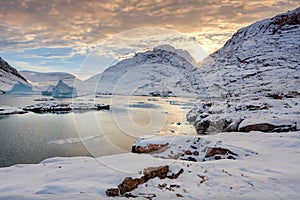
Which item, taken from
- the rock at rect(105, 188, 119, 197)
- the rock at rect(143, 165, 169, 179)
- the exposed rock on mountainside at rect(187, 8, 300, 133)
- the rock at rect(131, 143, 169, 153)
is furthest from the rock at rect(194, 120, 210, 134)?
the rock at rect(105, 188, 119, 197)

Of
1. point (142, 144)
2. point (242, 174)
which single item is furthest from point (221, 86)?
point (242, 174)

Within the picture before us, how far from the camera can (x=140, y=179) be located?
7.71m

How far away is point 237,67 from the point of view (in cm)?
9744

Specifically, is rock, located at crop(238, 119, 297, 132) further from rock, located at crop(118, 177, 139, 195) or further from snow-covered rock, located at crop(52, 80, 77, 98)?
snow-covered rock, located at crop(52, 80, 77, 98)

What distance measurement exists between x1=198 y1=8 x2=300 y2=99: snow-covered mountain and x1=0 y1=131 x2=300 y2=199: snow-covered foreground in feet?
172

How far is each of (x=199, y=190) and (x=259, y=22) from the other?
499 feet

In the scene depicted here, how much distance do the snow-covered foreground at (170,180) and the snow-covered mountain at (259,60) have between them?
52557 millimetres

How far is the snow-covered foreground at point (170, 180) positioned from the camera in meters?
6.84

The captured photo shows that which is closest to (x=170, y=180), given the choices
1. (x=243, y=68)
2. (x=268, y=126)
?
(x=268, y=126)

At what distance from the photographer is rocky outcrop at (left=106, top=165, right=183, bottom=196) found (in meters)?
6.97

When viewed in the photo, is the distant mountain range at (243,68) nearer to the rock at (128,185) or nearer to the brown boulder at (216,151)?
the brown boulder at (216,151)

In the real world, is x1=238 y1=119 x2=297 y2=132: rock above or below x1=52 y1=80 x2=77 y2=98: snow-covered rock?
below

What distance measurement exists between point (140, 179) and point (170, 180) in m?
1.19

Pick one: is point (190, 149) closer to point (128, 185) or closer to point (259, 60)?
point (128, 185)
